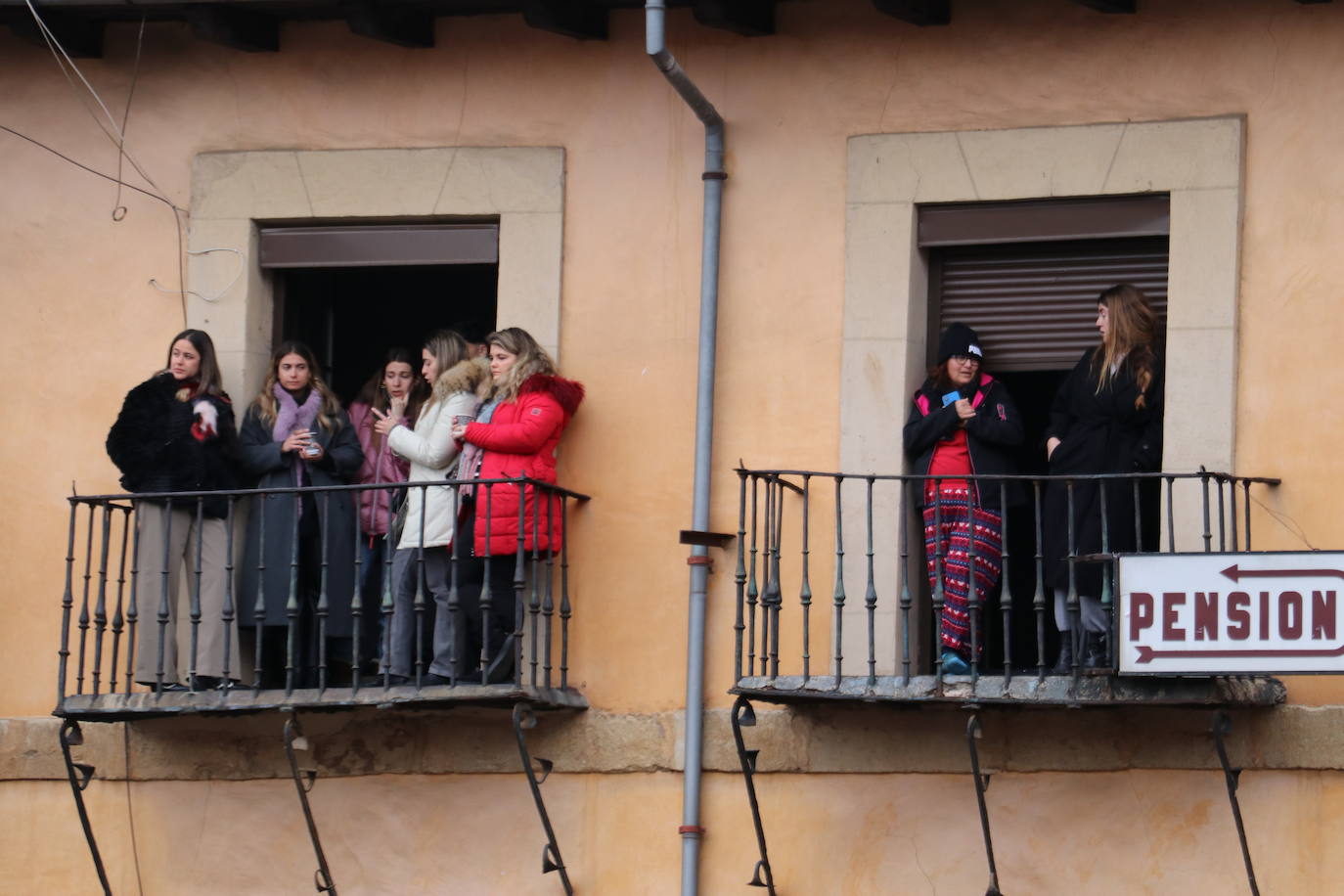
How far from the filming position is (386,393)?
514 inches

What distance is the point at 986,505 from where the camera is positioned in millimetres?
11984

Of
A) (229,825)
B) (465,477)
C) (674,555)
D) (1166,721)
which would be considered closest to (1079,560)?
(1166,721)

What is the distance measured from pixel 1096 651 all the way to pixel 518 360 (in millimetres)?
2626

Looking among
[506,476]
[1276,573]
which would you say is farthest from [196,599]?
[1276,573]

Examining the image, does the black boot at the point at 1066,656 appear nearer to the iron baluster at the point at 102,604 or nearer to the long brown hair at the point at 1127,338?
the long brown hair at the point at 1127,338

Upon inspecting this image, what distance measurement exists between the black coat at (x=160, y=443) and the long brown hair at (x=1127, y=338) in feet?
12.2

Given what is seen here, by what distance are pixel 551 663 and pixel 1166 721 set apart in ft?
8.31

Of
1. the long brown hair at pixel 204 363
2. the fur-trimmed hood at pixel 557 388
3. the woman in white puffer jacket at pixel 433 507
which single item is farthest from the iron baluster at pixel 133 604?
the fur-trimmed hood at pixel 557 388

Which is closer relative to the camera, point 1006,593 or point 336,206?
point 1006,593

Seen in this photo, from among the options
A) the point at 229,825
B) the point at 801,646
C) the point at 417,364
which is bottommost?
the point at 229,825

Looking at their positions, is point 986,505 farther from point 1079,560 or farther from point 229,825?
point 229,825

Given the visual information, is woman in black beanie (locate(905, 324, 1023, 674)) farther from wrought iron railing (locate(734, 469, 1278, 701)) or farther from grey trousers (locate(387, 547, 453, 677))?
grey trousers (locate(387, 547, 453, 677))

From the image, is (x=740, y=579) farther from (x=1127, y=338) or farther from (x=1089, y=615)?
(x=1127, y=338)

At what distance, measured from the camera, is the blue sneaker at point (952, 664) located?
11.8 m
